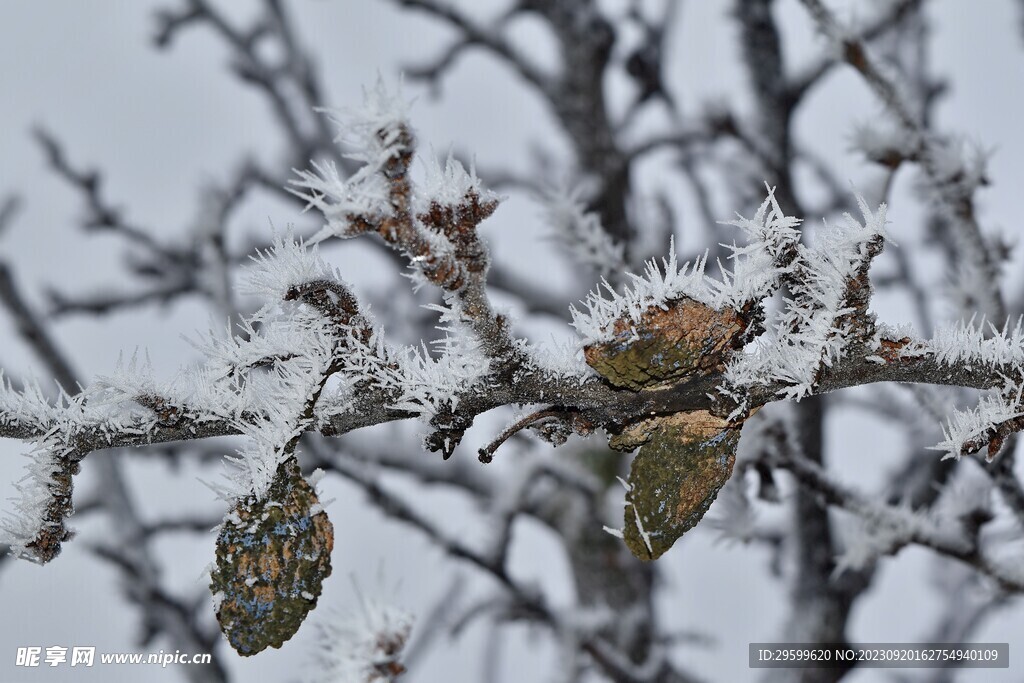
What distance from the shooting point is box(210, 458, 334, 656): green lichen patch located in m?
0.69

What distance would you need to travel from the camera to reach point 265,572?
0.69 metres

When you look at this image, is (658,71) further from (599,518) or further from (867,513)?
(867,513)

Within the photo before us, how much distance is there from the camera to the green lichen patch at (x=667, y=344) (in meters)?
0.72

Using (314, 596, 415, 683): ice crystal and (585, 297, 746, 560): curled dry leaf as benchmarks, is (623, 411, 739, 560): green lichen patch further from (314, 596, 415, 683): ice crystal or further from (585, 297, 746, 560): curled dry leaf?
(314, 596, 415, 683): ice crystal

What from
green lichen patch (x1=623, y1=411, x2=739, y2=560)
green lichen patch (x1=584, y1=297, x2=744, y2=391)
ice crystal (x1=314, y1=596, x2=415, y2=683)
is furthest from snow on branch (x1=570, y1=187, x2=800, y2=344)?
ice crystal (x1=314, y1=596, x2=415, y2=683)

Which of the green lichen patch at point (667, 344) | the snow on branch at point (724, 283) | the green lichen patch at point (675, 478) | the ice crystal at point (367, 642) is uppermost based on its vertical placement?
the snow on branch at point (724, 283)

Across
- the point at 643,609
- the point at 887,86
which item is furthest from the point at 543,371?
the point at 643,609

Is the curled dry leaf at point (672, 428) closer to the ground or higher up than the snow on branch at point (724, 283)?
closer to the ground

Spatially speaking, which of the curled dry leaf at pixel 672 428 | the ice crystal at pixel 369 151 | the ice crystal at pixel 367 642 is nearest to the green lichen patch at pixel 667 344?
the curled dry leaf at pixel 672 428

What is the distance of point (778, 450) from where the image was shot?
139 centimetres

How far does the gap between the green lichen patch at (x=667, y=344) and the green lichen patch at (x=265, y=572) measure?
0.31 metres

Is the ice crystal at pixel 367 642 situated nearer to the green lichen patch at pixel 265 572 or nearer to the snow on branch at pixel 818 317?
the green lichen patch at pixel 265 572

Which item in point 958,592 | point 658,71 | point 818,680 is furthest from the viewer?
point 958,592

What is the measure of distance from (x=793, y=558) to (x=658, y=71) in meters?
1.99
